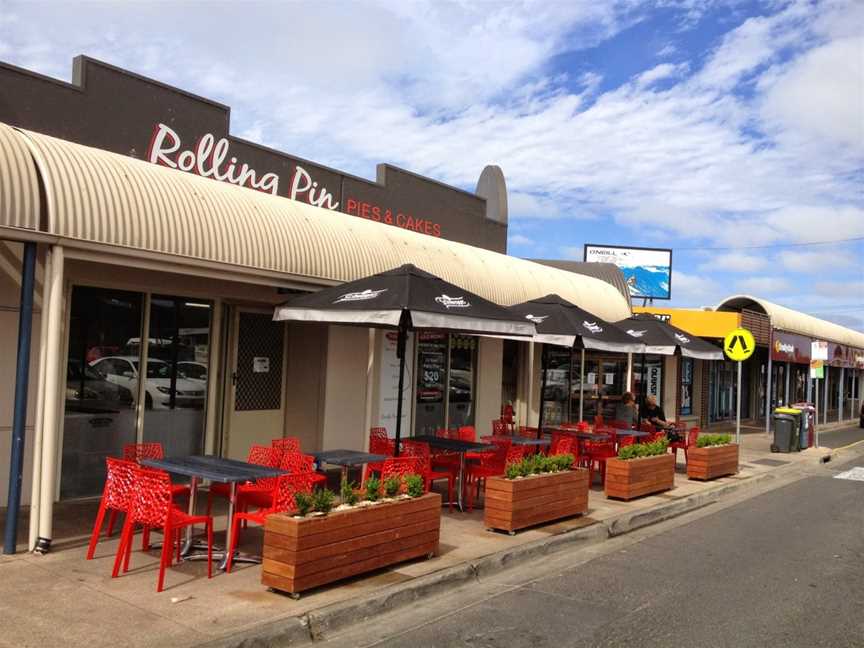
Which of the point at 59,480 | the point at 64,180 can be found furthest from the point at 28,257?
the point at 59,480

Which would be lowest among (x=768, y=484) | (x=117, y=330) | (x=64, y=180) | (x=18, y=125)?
(x=768, y=484)

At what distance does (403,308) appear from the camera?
7.81 meters

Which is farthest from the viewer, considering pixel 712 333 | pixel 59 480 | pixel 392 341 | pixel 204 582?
pixel 712 333

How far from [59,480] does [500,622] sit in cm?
530

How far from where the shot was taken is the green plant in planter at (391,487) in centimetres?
686

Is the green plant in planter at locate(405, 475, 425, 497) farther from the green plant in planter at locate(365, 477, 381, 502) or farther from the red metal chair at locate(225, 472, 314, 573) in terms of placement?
the red metal chair at locate(225, 472, 314, 573)

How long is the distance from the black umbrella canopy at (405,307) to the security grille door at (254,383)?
1643 millimetres

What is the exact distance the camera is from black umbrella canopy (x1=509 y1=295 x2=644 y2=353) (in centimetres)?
1112

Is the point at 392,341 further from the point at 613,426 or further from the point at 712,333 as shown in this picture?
the point at 712,333

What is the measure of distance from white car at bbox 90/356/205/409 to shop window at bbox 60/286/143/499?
1cm

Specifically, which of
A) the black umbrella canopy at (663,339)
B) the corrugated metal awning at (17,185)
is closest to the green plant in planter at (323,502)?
the corrugated metal awning at (17,185)

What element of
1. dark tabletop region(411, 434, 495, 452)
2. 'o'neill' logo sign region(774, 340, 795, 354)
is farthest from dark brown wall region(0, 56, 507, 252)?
'o'neill' logo sign region(774, 340, 795, 354)

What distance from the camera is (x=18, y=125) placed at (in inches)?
355

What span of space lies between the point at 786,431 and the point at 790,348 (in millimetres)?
9587
